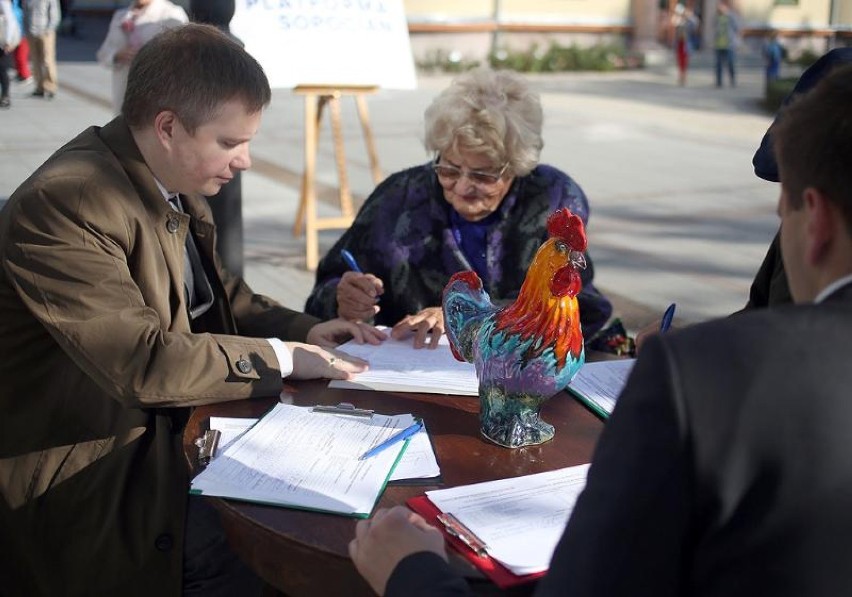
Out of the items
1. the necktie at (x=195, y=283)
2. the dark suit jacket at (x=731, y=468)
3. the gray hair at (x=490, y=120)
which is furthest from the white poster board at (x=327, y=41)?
the dark suit jacket at (x=731, y=468)

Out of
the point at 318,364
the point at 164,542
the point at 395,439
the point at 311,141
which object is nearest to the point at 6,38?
the point at 311,141

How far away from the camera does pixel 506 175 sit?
2.87m

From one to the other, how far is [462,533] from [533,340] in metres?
0.42

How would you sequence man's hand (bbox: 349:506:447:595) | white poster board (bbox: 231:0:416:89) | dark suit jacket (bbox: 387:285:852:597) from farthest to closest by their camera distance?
white poster board (bbox: 231:0:416:89)
man's hand (bbox: 349:506:447:595)
dark suit jacket (bbox: 387:285:852:597)

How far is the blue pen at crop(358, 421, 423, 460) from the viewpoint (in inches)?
73.6

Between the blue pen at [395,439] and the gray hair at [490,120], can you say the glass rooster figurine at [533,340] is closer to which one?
the blue pen at [395,439]

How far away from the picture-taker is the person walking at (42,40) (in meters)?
13.1

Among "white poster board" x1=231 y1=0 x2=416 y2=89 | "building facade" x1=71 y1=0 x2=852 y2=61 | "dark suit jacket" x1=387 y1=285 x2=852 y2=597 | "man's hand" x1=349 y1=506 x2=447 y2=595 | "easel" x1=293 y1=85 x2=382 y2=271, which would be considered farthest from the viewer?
"building facade" x1=71 y1=0 x2=852 y2=61

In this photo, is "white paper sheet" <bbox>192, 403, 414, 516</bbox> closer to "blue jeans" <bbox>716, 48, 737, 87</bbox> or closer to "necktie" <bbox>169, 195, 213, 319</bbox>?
"necktie" <bbox>169, 195, 213, 319</bbox>

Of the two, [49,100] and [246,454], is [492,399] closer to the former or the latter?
[246,454]

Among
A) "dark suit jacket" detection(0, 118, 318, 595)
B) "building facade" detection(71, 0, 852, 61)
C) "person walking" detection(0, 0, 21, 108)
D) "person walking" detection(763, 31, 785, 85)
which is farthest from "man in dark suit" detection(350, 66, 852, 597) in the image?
"building facade" detection(71, 0, 852, 61)

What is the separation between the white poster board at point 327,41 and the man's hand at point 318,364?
3.50 metres

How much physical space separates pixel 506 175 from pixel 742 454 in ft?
6.51

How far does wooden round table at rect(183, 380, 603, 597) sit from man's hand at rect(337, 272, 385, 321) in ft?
1.61
